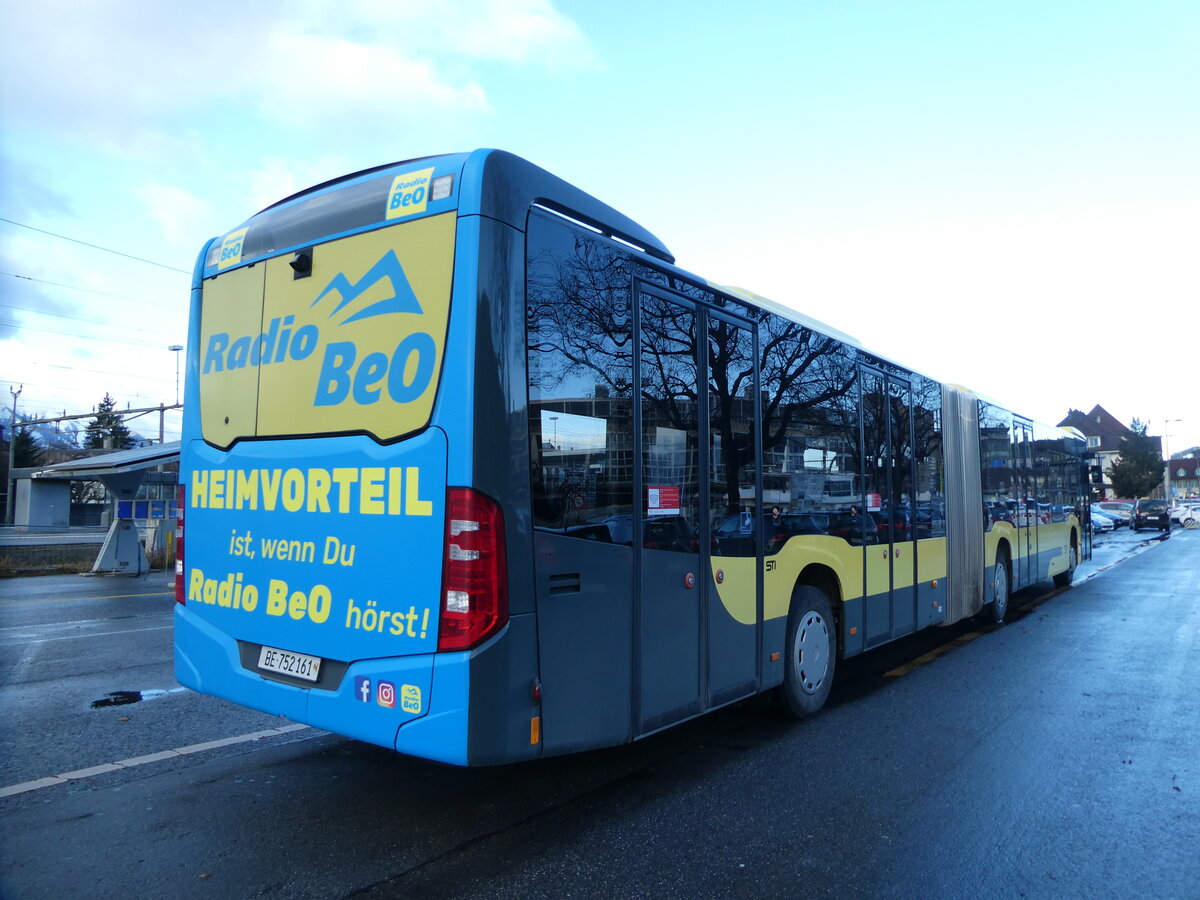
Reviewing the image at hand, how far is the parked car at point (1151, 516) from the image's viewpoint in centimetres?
4578

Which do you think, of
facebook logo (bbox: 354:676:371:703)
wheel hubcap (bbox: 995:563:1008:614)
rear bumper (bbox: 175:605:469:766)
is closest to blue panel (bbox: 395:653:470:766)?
rear bumper (bbox: 175:605:469:766)

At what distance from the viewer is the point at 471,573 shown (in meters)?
3.55

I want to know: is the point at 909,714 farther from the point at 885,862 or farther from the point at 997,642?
the point at 997,642

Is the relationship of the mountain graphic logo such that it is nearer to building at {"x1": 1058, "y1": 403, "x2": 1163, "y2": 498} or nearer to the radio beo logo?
the radio beo logo

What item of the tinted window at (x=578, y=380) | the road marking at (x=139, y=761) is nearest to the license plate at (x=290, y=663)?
the tinted window at (x=578, y=380)

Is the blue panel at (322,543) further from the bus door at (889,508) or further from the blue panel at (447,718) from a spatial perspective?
the bus door at (889,508)

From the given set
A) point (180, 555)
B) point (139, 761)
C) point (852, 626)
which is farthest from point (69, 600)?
point (852, 626)

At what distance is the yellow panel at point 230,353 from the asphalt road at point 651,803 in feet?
6.86

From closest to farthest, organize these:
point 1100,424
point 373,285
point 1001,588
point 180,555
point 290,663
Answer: point 373,285
point 290,663
point 180,555
point 1001,588
point 1100,424

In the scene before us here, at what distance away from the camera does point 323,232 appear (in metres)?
4.36

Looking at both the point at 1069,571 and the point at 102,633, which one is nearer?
the point at 102,633

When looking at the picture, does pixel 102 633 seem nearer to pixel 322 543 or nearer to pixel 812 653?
pixel 322 543

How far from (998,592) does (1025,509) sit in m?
2.04

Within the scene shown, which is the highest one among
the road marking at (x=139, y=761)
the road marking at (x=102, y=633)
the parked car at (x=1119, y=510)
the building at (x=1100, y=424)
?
the building at (x=1100, y=424)
